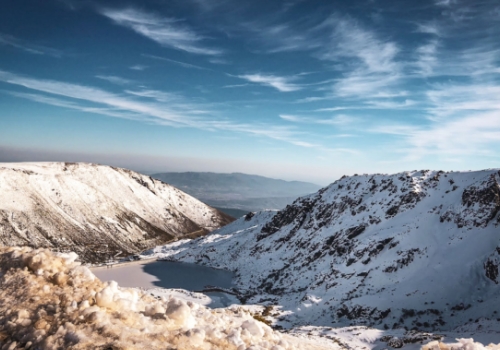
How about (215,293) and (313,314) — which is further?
(215,293)

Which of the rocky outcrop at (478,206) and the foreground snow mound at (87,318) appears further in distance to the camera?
the rocky outcrop at (478,206)

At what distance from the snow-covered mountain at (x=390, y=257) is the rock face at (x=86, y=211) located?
7392 centimetres

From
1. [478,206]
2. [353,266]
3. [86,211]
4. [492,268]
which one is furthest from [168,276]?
[86,211]

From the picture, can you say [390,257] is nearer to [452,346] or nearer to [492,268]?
[492,268]

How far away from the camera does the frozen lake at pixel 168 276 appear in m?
76.6

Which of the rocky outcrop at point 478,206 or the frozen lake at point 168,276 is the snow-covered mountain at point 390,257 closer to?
the rocky outcrop at point 478,206

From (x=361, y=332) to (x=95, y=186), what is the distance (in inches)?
6168

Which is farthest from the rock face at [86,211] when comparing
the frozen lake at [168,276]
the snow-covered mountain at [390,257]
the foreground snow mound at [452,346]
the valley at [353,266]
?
the foreground snow mound at [452,346]

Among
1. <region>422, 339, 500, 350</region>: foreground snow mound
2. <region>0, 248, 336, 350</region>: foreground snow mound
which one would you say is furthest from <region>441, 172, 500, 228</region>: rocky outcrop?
<region>0, 248, 336, 350</region>: foreground snow mound

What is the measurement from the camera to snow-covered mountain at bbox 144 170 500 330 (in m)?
42.4

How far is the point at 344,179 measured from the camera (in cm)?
9269

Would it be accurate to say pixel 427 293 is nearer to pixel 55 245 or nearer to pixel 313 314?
pixel 313 314

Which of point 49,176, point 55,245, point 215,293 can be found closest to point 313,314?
point 215,293

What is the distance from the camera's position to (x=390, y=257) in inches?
2109
